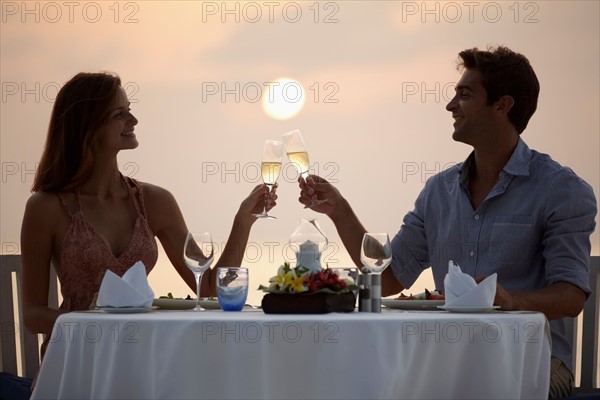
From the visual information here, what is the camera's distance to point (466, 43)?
4910mm

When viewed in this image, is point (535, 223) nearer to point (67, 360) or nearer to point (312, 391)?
point (312, 391)

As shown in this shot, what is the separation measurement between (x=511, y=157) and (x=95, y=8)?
2.83 metres

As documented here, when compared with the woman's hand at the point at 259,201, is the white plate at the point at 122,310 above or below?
below

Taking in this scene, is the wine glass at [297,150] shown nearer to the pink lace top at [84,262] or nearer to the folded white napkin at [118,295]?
the pink lace top at [84,262]

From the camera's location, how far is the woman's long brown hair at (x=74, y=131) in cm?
303

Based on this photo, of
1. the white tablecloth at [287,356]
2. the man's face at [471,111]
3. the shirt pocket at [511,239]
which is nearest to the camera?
the white tablecloth at [287,356]

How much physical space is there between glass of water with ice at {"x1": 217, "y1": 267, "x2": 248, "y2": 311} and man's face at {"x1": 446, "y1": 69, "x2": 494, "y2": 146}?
110cm

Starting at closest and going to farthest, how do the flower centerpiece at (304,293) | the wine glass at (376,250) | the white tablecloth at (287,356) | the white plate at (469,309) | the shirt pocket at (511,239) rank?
the white tablecloth at (287,356), the flower centerpiece at (304,293), the white plate at (469,309), the wine glass at (376,250), the shirt pocket at (511,239)

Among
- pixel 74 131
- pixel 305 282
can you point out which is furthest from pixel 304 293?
pixel 74 131

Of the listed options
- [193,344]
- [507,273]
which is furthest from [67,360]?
[507,273]

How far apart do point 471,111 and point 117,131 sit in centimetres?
120

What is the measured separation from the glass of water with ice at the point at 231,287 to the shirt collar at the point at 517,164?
105cm

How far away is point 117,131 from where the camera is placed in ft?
10.00

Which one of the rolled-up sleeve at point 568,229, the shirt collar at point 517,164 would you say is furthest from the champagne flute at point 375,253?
the shirt collar at point 517,164
